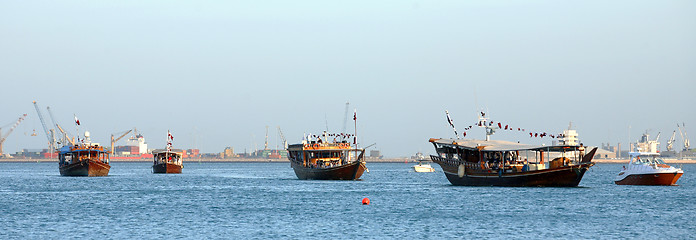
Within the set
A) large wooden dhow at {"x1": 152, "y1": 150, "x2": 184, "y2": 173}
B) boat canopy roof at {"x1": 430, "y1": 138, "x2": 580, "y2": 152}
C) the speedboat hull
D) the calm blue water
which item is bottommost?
the calm blue water

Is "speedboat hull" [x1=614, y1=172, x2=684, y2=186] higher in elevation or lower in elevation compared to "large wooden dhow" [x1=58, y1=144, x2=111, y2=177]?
lower

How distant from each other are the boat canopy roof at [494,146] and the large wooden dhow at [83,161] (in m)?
67.0

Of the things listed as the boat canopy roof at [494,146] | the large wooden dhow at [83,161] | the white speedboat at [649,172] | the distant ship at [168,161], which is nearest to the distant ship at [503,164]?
the boat canopy roof at [494,146]

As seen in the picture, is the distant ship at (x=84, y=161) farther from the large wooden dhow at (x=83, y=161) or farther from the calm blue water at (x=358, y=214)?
the calm blue water at (x=358, y=214)

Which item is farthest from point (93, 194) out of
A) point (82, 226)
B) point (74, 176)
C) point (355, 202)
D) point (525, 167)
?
point (74, 176)

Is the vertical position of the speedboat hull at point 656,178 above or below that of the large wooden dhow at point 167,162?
below

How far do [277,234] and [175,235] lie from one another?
6.28 metres

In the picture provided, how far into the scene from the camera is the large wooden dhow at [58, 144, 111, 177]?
151500 mm

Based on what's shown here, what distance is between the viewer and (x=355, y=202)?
86125 millimetres

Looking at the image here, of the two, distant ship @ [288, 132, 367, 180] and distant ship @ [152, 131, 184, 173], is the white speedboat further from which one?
distant ship @ [152, 131, 184, 173]

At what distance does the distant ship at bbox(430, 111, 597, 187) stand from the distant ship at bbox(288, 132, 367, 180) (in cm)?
2182

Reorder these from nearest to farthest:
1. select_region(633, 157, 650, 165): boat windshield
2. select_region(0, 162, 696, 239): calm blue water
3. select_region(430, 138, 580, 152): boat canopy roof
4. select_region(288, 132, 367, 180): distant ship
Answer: select_region(0, 162, 696, 239): calm blue water, select_region(430, 138, 580, 152): boat canopy roof, select_region(633, 157, 650, 165): boat windshield, select_region(288, 132, 367, 180): distant ship

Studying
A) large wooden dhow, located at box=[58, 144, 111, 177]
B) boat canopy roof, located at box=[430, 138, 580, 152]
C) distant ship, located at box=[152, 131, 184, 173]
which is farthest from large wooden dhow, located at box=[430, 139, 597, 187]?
distant ship, located at box=[152, 131, 184, 173]

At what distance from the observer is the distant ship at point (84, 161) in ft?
497
